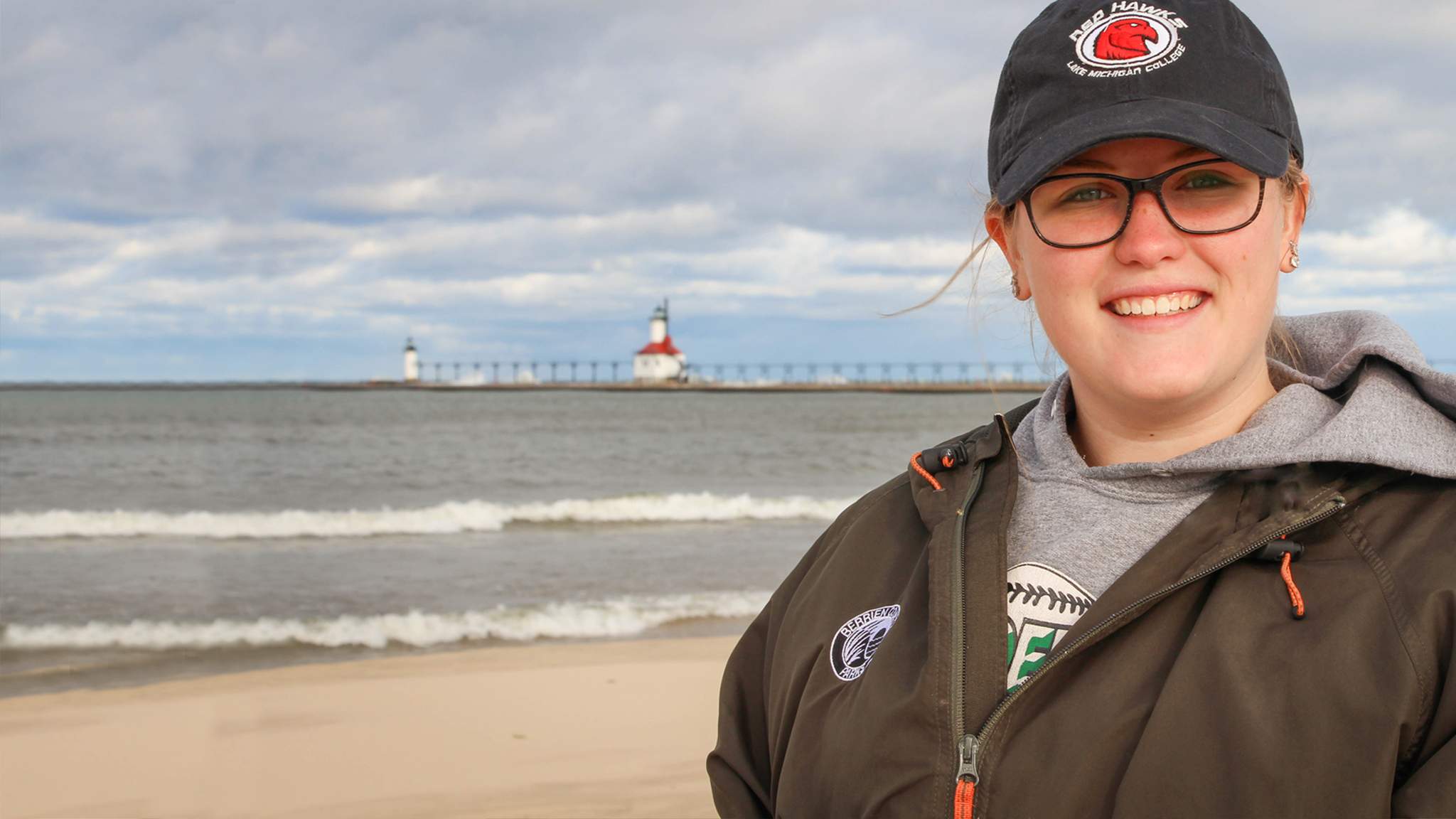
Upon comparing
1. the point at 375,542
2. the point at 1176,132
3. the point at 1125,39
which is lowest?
the point at 375,542

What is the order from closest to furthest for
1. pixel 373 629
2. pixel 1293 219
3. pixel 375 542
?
pixel 1293 219, pixel 373 629, pixel 375 542

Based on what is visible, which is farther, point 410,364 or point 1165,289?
point 410,364

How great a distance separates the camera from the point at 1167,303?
1.68 metres

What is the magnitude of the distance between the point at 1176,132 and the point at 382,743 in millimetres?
5416

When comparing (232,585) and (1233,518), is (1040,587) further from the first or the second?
(232,585)

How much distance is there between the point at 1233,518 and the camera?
1585 mm

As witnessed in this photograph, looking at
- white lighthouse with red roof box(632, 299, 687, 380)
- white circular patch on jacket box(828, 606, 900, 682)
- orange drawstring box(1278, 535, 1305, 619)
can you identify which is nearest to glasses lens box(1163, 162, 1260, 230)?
orange drawstring box(1278, 535, 1305, 619)

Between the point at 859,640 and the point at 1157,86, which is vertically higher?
the point at 1157,86

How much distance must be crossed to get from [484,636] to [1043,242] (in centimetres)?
744

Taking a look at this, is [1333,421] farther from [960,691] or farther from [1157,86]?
[960,691]

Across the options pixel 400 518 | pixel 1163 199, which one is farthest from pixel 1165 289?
pixel 400 518

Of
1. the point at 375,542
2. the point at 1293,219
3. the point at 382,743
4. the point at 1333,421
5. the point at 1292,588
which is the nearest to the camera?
the point at 1292,588

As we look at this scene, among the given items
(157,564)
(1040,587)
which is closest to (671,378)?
(157,564)

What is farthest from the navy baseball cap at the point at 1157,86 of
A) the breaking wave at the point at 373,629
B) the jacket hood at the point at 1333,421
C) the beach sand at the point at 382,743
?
the breaking wave at the point at 373,629
